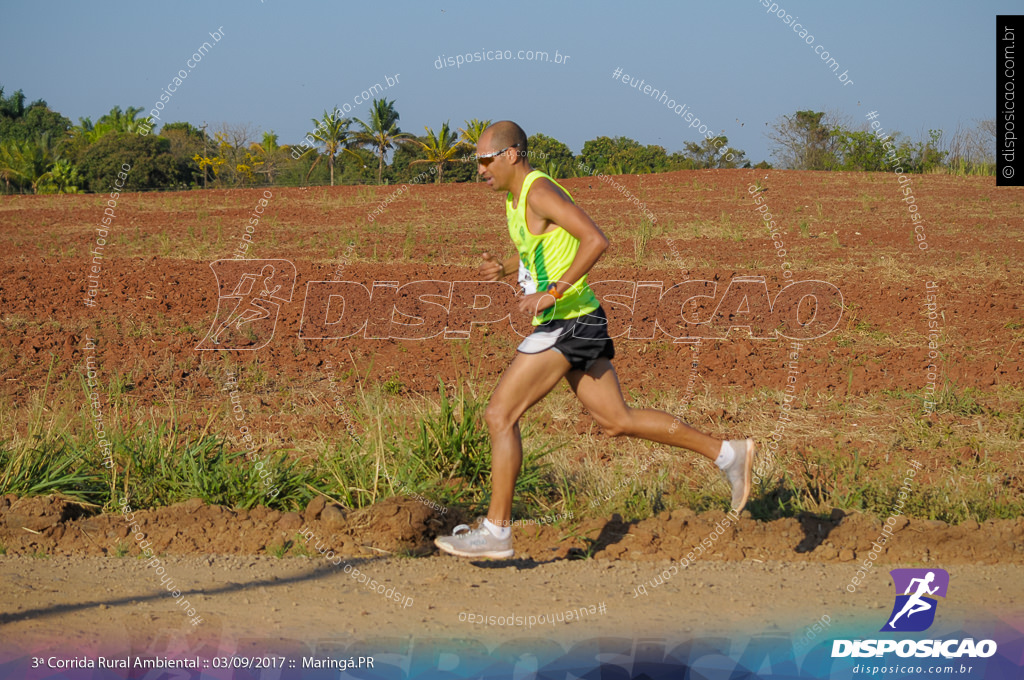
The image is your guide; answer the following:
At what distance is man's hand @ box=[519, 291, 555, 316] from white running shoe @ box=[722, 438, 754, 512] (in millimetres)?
1143

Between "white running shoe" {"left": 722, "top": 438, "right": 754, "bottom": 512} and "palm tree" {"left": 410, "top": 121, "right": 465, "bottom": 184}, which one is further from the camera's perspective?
"palm tree" {"left": 410, "top": 121, "right": 465, "bottom": 184}

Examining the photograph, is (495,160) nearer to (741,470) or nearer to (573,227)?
(573,227)

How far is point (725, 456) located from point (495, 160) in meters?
1.73

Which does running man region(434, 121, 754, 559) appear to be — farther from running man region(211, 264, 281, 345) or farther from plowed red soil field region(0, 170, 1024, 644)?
running man region(211, 264, 281, 345)

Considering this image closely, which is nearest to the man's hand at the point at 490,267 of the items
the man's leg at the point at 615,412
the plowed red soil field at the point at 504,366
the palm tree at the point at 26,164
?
the man's leg at the point at 615,412

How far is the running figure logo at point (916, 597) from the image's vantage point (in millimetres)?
3682

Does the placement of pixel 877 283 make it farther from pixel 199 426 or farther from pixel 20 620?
pixel 20 620

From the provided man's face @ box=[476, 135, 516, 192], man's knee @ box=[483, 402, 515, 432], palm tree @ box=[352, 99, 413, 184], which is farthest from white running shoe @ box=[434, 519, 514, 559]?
palm tree @ box=[352, 99, 413, 184]

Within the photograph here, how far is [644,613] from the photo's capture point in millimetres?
3777

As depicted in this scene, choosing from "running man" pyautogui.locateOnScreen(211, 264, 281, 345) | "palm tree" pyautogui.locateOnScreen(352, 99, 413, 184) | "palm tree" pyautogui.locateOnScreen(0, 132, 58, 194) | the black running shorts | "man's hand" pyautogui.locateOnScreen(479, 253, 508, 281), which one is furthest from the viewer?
"palm tree" pyautogui.locateOnScreen(0, 132, 58, 194)

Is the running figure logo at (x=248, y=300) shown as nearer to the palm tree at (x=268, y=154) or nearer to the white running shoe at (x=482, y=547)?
the white running shoe at (x=482, y=547)

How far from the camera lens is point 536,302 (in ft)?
13.1

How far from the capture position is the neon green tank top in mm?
4137

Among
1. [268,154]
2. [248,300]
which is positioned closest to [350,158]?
[268,154]
